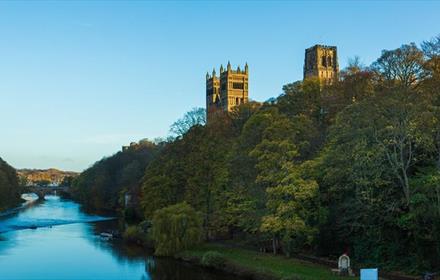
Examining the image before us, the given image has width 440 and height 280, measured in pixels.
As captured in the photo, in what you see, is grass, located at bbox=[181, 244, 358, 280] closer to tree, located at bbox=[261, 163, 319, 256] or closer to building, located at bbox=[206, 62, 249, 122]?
tree, located at bbox=[261, 163, 319, 256]

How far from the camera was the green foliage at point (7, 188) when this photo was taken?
101988 mm

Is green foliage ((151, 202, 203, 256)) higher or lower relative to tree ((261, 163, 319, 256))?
lower

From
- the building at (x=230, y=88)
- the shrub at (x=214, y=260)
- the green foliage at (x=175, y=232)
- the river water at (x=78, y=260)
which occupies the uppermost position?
the building at (x=230, y=88)

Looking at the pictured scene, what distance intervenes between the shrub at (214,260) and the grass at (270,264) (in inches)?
19.6

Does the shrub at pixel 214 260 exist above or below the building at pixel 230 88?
below

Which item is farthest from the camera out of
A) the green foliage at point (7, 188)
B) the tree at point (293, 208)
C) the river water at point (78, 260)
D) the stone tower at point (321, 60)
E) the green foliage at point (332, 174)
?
the stone tower at point (321, 60)

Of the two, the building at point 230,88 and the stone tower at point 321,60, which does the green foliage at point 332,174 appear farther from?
the building at point 230,88

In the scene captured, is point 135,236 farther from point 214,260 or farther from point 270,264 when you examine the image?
point 270,264

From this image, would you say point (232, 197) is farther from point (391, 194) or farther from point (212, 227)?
point (391, 194)

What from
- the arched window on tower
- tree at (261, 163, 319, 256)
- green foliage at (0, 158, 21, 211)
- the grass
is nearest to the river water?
the grass

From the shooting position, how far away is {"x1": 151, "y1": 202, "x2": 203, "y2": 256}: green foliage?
48281 millimetres

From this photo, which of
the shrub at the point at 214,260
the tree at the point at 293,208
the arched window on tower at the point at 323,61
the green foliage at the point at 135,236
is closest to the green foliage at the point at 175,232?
the shrub at the point at 214,260

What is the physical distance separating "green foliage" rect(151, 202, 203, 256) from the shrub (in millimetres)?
4770

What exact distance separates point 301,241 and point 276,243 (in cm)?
342
